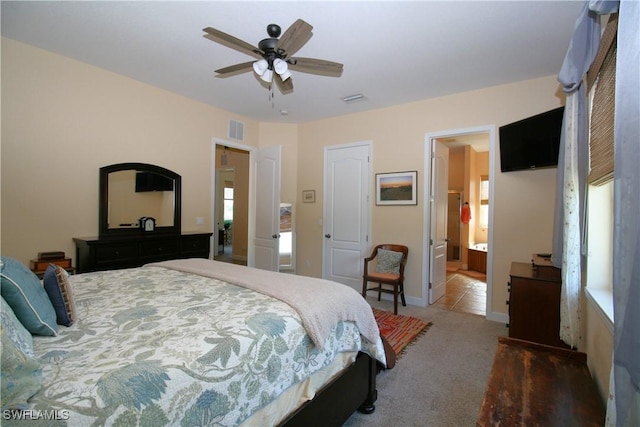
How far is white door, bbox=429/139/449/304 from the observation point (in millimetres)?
4098

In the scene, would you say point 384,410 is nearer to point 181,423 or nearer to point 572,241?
point 181,423

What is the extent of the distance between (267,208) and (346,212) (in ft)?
4.00

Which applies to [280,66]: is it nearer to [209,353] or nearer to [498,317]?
[209,353]

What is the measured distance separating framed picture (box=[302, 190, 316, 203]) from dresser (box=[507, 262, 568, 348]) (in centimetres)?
311

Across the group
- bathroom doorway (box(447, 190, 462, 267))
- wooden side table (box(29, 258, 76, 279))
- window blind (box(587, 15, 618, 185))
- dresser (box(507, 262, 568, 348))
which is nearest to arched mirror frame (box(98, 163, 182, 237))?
wooden side table (box(29, 258, 76, 279))

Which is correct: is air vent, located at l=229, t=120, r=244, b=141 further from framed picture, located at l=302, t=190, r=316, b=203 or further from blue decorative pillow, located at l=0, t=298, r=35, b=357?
blue decorative pillow, located at l=0, t=298, r=35, b=357

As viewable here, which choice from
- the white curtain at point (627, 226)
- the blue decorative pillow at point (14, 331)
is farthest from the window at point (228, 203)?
the white curtain at point (627, 226)

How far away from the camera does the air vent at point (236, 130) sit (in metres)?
4.58

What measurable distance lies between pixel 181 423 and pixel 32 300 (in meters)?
0.80

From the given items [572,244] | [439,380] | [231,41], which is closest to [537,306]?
[572,244]

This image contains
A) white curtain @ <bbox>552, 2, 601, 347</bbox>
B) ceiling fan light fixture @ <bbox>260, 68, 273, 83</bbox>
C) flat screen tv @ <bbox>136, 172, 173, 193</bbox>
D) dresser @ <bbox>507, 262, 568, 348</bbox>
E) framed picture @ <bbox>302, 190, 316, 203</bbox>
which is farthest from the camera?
framed picture @ <bbox>302, 190, 316, 203</bbox>

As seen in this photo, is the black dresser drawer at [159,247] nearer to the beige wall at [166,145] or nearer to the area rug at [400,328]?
the beige wall at [166,145]

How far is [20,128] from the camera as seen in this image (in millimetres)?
2727

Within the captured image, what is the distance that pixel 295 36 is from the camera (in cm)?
193
